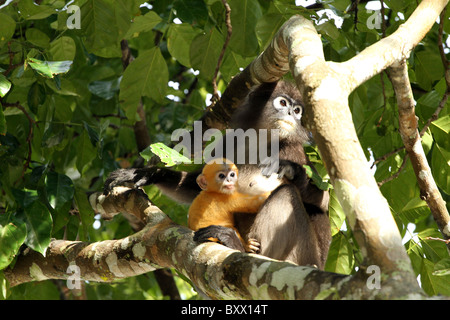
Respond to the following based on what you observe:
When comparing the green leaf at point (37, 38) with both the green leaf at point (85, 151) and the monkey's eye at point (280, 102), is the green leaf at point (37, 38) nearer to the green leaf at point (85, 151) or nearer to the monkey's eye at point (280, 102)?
the green leaf at point (85, 151)

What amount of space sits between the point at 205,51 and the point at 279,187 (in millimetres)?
1032

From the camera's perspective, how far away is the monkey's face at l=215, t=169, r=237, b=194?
329 cm

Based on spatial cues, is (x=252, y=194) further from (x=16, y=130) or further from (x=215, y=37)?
(x=16, y=130)

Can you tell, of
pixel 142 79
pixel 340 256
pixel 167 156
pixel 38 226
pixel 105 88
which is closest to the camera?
pixel 167 156

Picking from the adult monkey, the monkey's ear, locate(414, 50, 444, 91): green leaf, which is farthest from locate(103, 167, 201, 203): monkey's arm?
locate(414, 50, 444, 91): green leaf

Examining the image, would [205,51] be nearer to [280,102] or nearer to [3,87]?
[280,102]

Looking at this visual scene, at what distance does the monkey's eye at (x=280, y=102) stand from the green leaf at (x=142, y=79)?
78 centimetres

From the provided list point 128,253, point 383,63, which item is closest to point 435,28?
point 383,63

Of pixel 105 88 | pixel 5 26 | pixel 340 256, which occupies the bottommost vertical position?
pixel 340 256

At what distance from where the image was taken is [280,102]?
388cm

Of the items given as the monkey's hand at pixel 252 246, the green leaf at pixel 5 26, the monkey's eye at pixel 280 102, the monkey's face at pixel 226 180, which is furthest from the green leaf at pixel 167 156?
the monkey's eye at pixel 280 102

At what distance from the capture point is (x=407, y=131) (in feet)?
8.52

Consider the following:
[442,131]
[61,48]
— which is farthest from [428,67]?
[61,48]

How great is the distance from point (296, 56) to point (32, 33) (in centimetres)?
227
